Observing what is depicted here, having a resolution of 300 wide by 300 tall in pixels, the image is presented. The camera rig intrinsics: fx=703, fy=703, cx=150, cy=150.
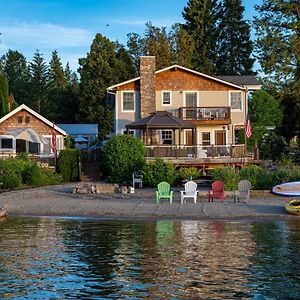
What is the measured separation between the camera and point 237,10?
89.0 metres

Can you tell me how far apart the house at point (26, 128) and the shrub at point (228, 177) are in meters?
21.4

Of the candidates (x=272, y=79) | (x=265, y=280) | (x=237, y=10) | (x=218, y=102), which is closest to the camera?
(x=265, y=280)

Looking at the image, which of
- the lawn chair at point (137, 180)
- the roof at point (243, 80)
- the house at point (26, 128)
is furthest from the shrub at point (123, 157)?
the roof at point (243, 80)

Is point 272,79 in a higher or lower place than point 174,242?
higher

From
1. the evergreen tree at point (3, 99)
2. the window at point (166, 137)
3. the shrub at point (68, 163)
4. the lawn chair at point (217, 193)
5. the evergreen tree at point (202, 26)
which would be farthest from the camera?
the evergreen tree at point (202, 26)

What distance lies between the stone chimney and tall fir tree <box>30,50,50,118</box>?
47.5 metres

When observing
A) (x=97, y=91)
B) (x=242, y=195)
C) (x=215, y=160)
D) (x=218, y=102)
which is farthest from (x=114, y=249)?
(x=97, y=91)

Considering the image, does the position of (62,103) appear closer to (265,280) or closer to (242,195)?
(242,195)

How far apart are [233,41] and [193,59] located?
872 centimetres

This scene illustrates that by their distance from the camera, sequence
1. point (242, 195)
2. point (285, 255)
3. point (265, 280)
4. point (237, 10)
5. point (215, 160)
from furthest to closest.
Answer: point (237, 10), point (215, 160), point (242, 195), point (285, 255), point (265, 280)

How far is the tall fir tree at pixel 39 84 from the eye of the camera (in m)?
99.2

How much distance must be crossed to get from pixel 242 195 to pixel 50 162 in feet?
65.8

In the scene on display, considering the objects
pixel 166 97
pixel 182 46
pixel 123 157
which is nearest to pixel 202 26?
pixel 182 46

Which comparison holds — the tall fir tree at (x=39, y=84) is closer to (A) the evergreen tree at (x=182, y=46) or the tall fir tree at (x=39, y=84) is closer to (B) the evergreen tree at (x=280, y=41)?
(A) the evergreen tree at (x=182, y=46)
